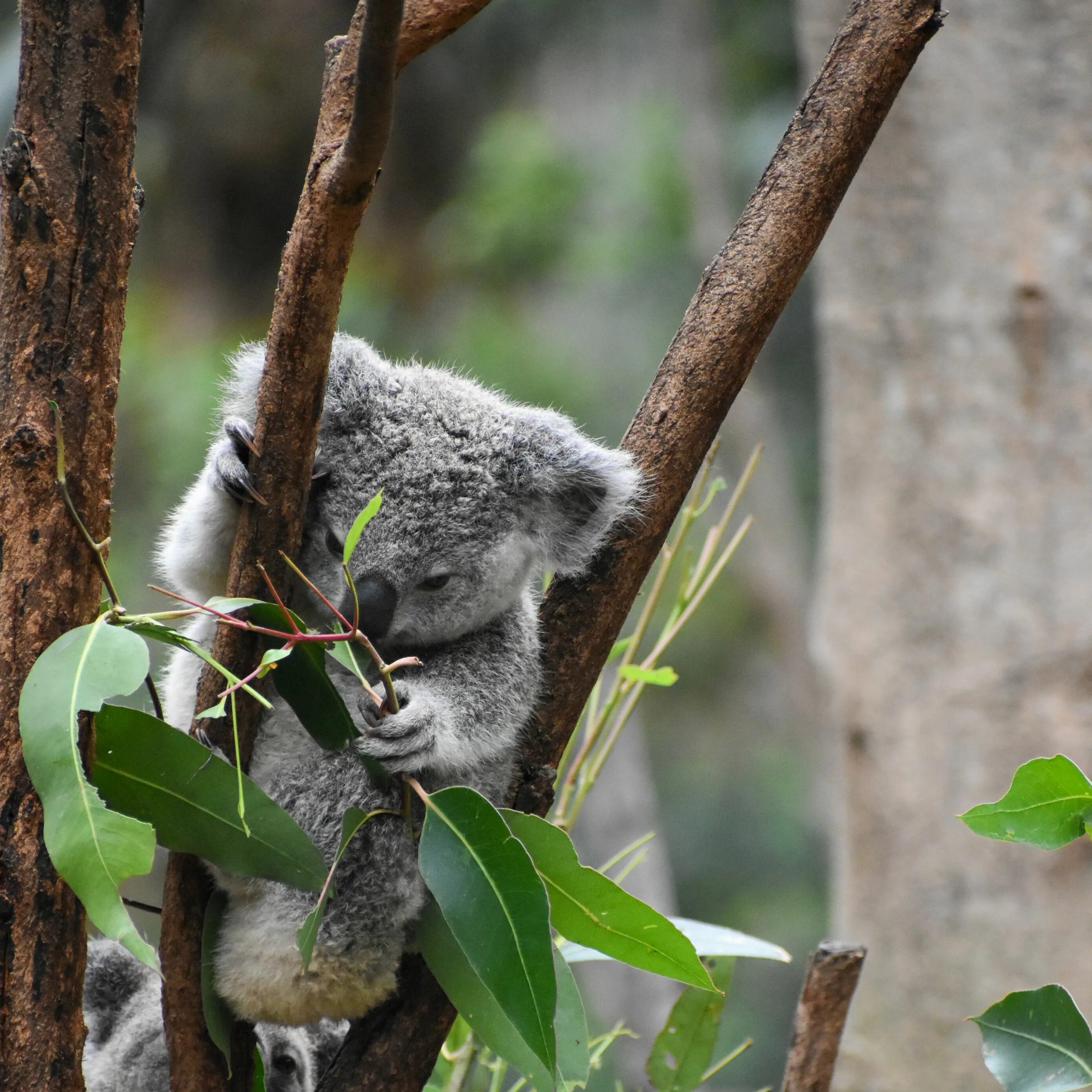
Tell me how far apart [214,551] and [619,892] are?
83 cm

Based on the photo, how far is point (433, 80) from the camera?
8547 mm

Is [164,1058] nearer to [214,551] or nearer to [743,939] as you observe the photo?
[214,551]

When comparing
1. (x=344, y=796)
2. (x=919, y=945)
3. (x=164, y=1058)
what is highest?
(x=344, y=796)

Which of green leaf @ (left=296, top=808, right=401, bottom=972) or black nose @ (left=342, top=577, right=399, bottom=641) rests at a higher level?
black nose @ (left=342, top=577, right=399, bottom=641)

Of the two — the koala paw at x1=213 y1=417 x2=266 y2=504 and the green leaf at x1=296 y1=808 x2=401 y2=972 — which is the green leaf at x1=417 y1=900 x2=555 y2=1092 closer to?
the green leaf at x1=296 y1=808 x2=401 y2=972

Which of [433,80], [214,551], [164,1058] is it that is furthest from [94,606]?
[433,80]

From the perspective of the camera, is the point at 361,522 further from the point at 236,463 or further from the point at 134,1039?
the point at 134,1039

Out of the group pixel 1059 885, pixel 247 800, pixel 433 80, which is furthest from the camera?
pixel 433 80

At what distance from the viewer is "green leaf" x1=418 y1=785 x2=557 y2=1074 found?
125 centimetres

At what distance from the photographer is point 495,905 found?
1296mm

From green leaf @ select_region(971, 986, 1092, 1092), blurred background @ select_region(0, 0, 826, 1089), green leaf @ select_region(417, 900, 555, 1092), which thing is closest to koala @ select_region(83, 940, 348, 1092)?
green leaf @ select_region(417, 900, 555, 1092)

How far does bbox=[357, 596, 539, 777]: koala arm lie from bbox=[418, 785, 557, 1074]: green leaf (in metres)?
0.19

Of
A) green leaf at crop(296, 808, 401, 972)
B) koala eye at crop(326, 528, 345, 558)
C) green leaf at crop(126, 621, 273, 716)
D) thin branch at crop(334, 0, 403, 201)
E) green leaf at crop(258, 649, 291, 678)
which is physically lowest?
green leaf at crop(296, 808, 401, 972)

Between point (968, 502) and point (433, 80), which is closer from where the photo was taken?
point (968, 502)
